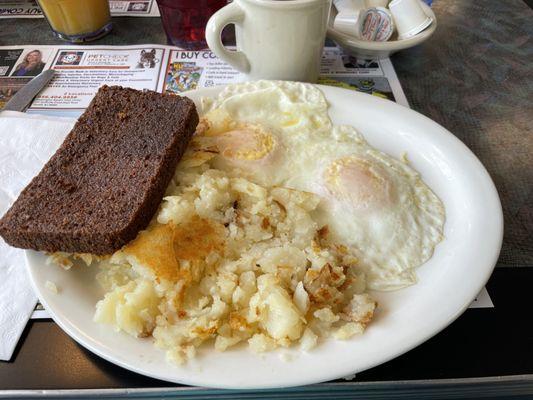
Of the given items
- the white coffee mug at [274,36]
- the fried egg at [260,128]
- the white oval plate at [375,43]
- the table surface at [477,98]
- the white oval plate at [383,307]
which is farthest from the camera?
the white oval plate at [375,43]

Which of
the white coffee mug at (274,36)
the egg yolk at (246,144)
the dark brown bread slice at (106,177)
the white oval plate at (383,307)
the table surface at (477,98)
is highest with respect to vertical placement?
the white coffee mug at (274,36)

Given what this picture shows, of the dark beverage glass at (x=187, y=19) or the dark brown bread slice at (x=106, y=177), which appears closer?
the dark brown bread slice at (x=106, y=177)

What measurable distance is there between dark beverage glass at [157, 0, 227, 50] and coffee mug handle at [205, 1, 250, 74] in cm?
37

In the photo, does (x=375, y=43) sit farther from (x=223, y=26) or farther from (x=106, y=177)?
(x=106, y=177)

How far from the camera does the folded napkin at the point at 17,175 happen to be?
3.53 ft

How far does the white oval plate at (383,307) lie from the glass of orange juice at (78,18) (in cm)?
132

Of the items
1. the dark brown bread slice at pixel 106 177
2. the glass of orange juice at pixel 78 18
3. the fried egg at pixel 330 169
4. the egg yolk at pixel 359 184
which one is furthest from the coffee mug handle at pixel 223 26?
the glass of orange juice at pixel 78 18

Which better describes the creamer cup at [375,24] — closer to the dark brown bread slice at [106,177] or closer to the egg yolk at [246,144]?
the egg yolk at [246,144]

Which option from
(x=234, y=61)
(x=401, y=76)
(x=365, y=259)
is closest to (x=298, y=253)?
(x=365, y=259)

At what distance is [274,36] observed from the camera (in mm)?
1496

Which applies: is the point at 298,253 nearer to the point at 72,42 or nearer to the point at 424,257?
the point at 424,257

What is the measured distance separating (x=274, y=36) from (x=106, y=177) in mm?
763

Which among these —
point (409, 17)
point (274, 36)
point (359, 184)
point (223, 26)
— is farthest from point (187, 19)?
point (359, 184)

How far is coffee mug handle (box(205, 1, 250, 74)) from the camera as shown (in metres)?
1.48
